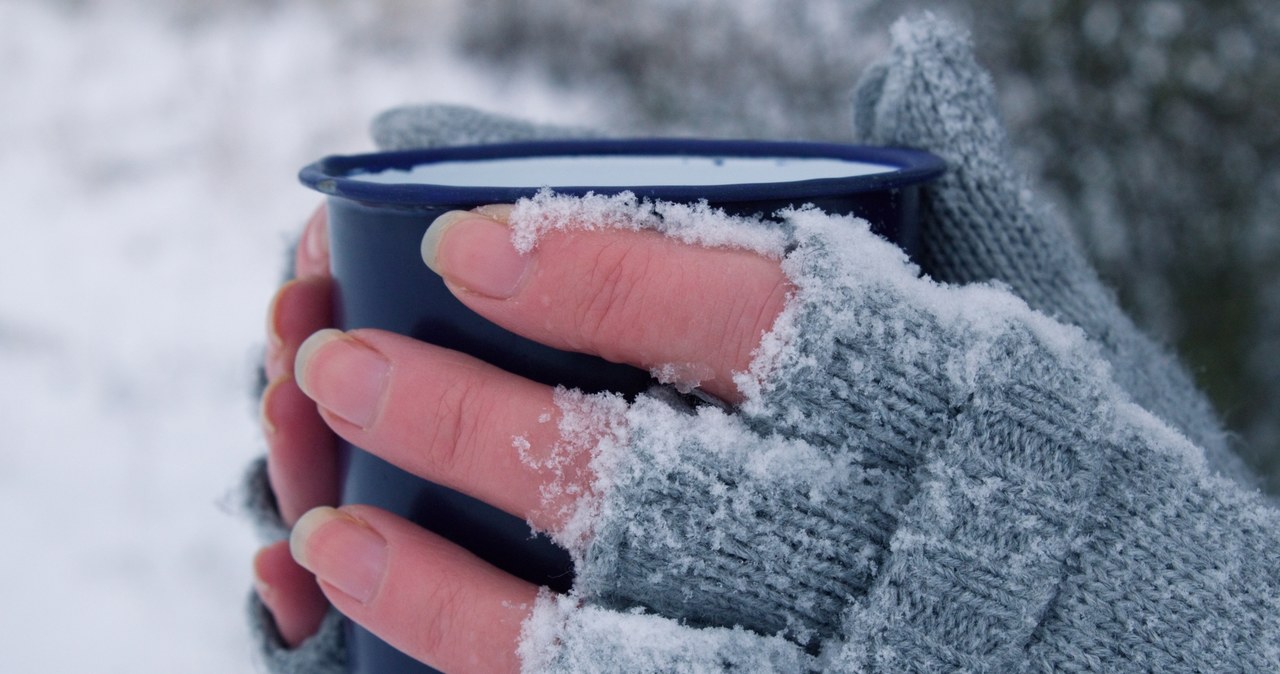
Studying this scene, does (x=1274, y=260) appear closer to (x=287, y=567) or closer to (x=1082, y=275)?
(x=1082, y=275)

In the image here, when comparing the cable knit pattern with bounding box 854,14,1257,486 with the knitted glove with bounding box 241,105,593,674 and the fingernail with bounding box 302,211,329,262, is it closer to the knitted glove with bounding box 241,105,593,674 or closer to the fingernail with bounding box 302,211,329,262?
the knitted glove with bounding box 241,105,593,674

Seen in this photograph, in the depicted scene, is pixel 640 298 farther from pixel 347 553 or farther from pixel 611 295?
pixel 347 553

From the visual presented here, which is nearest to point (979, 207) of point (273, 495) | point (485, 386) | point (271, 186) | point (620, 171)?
point (620, 171)

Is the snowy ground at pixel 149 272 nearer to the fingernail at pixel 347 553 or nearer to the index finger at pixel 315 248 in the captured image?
the index finger at pixel 315 248

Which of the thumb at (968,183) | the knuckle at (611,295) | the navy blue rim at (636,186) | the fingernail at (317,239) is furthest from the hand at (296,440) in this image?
the thumb at (968,183)

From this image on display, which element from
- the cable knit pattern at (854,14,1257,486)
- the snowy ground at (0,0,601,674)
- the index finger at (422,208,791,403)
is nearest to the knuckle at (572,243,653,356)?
the index finger at (422,208,791,403)

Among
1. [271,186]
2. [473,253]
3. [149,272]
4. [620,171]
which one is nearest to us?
[473,253]

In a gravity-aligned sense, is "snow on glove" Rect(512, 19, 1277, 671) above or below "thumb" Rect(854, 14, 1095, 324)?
below
